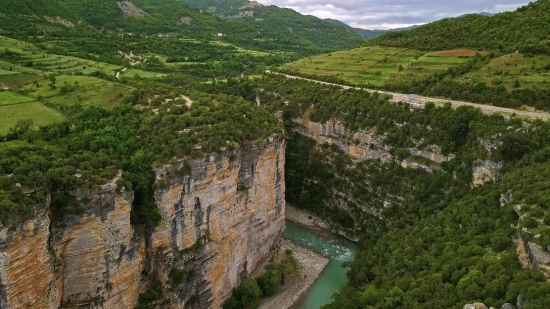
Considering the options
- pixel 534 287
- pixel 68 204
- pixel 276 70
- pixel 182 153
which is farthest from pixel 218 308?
pixel 276 70

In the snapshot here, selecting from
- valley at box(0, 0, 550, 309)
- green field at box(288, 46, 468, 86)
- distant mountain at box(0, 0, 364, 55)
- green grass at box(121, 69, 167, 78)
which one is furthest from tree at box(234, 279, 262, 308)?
distant mountain at box(0, 0, 364, 55)

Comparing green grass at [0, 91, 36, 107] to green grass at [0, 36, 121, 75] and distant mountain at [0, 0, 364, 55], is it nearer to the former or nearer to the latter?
green grass at [0, 36, 121, 75]

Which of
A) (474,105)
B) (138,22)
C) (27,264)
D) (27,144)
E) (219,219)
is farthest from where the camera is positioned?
(138,22)

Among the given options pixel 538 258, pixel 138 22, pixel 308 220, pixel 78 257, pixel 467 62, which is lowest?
pixel 308 220

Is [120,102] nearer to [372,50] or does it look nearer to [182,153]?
[182,153]

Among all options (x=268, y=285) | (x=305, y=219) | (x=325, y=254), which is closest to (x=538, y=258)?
(x=268, y=285)

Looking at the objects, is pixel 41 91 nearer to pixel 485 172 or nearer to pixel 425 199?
pixel 425 199
